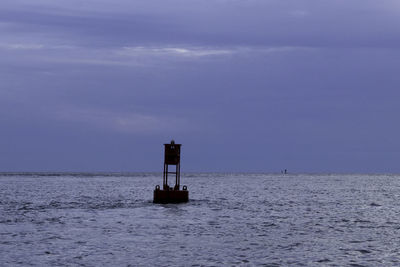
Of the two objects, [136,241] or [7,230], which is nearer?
[136,241]

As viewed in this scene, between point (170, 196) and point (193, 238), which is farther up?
point (170, 196)

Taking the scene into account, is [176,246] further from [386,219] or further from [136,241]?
[386,219]

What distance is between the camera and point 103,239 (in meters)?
32.8

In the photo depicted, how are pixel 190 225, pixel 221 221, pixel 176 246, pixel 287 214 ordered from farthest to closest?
pixel 287 214, pixel 221 221, pixel 190 225, pixel 176 246

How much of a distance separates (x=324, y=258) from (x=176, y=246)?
742 cm

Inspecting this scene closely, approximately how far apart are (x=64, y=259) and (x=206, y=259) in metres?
6.16

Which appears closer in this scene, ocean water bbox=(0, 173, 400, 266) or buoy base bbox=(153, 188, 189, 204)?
ocean water bbox=(0, 173, 400, 266)

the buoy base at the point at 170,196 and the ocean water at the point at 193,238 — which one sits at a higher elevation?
the buoy base at the point at 170,196

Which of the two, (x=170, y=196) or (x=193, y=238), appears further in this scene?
(x=170, y=196)

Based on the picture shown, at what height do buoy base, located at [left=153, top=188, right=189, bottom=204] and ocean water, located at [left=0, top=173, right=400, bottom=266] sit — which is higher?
buoy base, located at [left=153, top=188, right=189, bottom=204]

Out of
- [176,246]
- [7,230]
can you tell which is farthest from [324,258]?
[7,230]

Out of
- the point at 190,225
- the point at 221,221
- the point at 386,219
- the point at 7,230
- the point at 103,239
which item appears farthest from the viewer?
the point at 386,219

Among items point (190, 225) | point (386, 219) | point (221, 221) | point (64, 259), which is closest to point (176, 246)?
point (64, 259)

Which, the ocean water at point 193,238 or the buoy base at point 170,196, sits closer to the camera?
the ocean water at point 193,238
